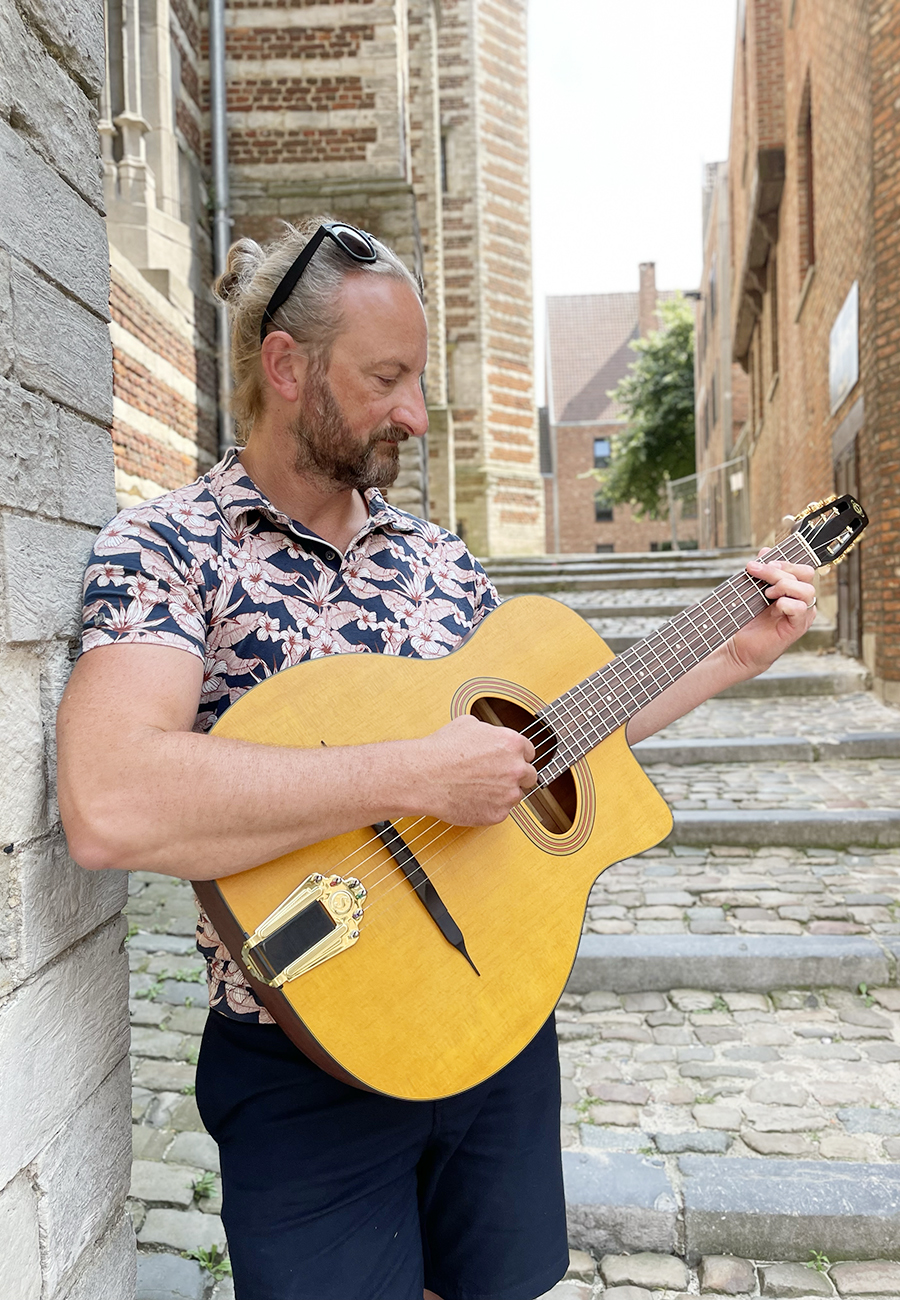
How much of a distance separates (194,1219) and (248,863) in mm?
1860

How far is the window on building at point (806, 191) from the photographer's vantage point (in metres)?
12.8

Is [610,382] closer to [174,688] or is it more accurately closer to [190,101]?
[190,101]

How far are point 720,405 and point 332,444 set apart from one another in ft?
79.5

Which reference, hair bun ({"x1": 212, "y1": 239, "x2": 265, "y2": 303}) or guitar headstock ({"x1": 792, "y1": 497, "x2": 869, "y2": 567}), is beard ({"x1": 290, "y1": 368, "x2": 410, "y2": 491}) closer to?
hair bun ({"x1": 212, "y1": 239, "x2": 265, "y2": 303})

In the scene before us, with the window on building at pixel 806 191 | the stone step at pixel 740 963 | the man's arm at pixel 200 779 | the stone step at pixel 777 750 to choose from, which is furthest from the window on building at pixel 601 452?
the man's arm at pixel 200 779

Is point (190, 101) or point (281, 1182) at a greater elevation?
point (190, 101)

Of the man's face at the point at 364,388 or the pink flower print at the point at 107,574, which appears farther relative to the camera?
the man's face at the point at 364,388

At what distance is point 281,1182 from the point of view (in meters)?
1.44

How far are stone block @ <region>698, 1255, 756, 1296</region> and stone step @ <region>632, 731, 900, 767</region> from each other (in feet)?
13.7

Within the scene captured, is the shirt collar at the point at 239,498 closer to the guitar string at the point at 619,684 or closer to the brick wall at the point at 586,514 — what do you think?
the guitar string at the point at 619,684

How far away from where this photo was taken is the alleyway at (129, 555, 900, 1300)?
251 cm

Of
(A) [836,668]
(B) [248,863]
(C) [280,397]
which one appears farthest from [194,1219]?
(A) [836,668]

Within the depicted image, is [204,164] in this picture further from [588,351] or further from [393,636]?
[588,351]

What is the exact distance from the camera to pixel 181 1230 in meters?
2.56
